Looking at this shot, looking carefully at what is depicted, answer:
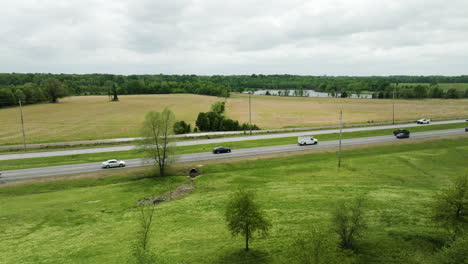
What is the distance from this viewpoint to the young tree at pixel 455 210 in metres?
21.1

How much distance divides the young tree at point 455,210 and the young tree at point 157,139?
32973mm

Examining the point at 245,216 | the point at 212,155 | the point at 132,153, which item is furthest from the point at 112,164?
the point at 245,216

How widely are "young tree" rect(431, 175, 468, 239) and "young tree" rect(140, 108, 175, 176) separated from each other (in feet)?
108

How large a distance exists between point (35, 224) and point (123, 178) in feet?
43.7

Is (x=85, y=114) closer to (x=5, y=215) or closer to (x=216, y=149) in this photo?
(x=216, y=149)

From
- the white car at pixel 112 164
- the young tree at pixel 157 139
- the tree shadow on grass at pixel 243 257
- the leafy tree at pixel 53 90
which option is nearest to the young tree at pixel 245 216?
the tree shadow on grass at pixel 243 257

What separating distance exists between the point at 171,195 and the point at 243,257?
55.0 ft

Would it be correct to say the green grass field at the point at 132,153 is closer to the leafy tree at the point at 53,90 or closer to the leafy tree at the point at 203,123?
the leafy tree at the point at 203,123

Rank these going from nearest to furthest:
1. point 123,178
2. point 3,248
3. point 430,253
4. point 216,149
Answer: point 430,253, point 3,248, point 123,178, point 216,149

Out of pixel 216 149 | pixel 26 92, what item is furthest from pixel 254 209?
pixel 26 92

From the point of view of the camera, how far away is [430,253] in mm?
21547

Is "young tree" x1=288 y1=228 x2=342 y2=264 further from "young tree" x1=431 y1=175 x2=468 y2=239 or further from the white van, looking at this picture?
the white van

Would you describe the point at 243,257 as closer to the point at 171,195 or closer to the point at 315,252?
the point at 315,252

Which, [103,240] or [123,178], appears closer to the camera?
[103,240]
